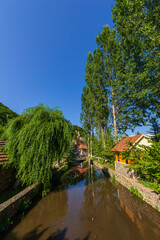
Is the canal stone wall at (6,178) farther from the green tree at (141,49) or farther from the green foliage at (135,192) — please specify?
the green tree at (141,49)

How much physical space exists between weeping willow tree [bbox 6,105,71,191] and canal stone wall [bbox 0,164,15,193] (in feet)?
2.70

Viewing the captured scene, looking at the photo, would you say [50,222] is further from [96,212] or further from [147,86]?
[147,86]

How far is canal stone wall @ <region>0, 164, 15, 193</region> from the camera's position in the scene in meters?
6.52

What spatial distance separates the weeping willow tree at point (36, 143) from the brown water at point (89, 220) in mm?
1850

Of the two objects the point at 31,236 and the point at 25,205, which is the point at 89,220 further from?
the point at 25,205

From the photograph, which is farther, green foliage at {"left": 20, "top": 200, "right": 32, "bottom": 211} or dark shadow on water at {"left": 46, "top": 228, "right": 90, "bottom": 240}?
green foliage at {"left": 20, "top": 200, "right": 32, "bottom": 211}

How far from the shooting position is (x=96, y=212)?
5023 mm

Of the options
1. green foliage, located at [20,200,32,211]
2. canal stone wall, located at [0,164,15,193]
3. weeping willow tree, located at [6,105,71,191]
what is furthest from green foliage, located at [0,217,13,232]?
canal stone wall, located at [0,164,15,193]

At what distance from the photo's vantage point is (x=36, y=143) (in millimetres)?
6125

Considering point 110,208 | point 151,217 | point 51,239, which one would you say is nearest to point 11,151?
point 51,239

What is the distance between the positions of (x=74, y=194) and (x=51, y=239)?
4.20 meters

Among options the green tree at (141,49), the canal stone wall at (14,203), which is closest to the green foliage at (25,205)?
the canal stone wall at (14,203)

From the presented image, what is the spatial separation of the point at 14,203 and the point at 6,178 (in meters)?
3.20

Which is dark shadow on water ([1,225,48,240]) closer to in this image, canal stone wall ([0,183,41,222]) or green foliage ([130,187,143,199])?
canal stone wall ([0,183,41,222])
